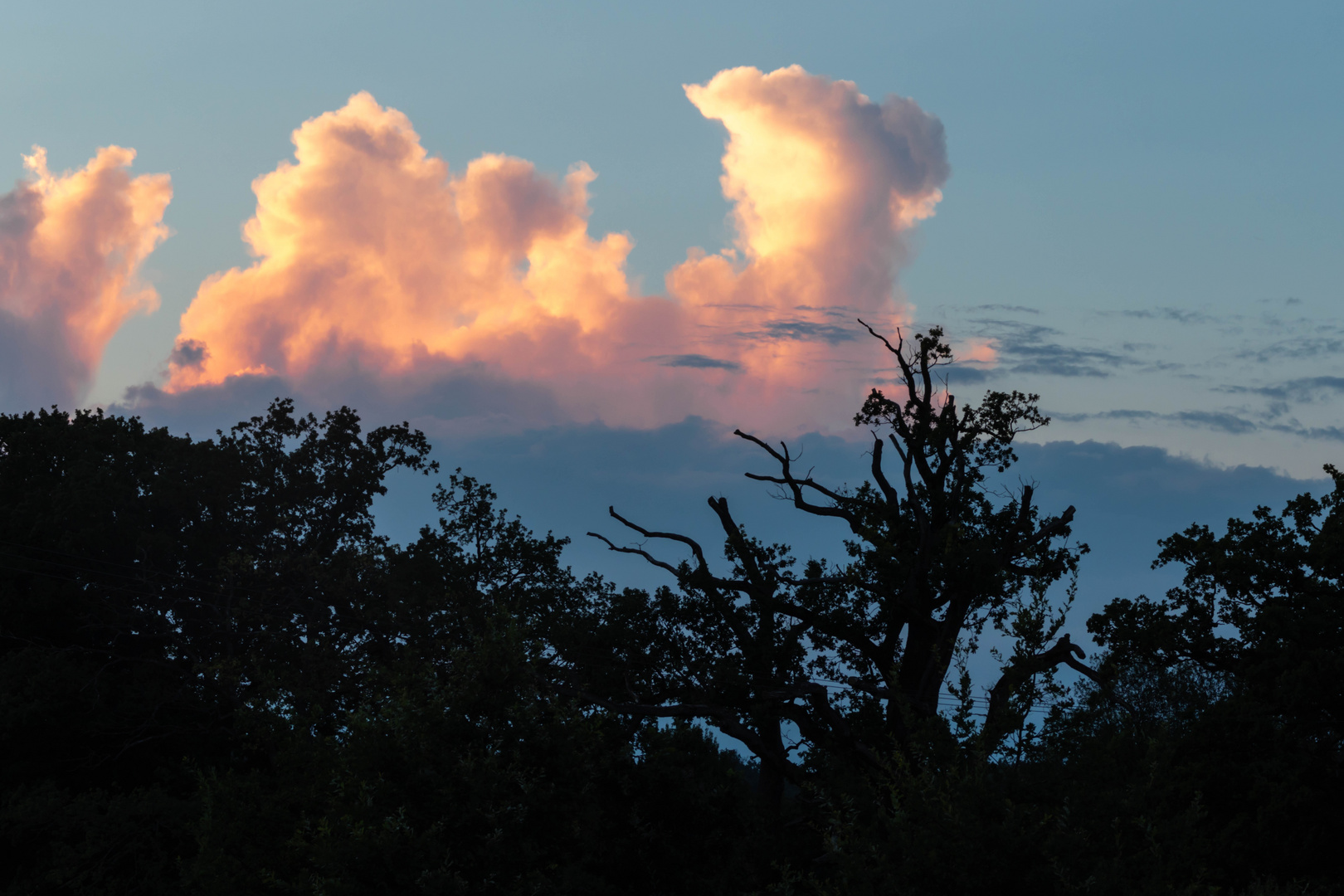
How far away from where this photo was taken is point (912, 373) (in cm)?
3525

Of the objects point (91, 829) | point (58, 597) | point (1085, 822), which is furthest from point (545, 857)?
point (58, 597)

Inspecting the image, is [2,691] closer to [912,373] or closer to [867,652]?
[867,652]

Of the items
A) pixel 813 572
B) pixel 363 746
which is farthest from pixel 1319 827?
pixel 363 746

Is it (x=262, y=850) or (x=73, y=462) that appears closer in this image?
(x=262, y=850)

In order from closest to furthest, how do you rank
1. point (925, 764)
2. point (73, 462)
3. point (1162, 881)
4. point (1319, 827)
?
point (1162, 881), point (925, 764), point (1319, 827), point (73, 462)

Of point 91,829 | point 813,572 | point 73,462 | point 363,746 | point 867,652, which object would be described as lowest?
point 91,829

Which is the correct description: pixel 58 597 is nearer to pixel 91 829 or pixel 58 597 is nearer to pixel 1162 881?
pixel 91 829

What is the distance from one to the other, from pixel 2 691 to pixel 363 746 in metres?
23.2

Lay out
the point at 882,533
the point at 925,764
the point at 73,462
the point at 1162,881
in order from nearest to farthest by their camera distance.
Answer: the point at 1162,881 → the point at 925,764 → the point at 882,533 → the point at 73,462

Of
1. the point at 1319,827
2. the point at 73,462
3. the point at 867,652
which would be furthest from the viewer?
the point at 73,462

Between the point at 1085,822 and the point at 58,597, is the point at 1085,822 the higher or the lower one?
the lower one

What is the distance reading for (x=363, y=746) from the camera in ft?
50.2

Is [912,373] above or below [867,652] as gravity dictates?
above

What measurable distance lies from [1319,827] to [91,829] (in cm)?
3267
